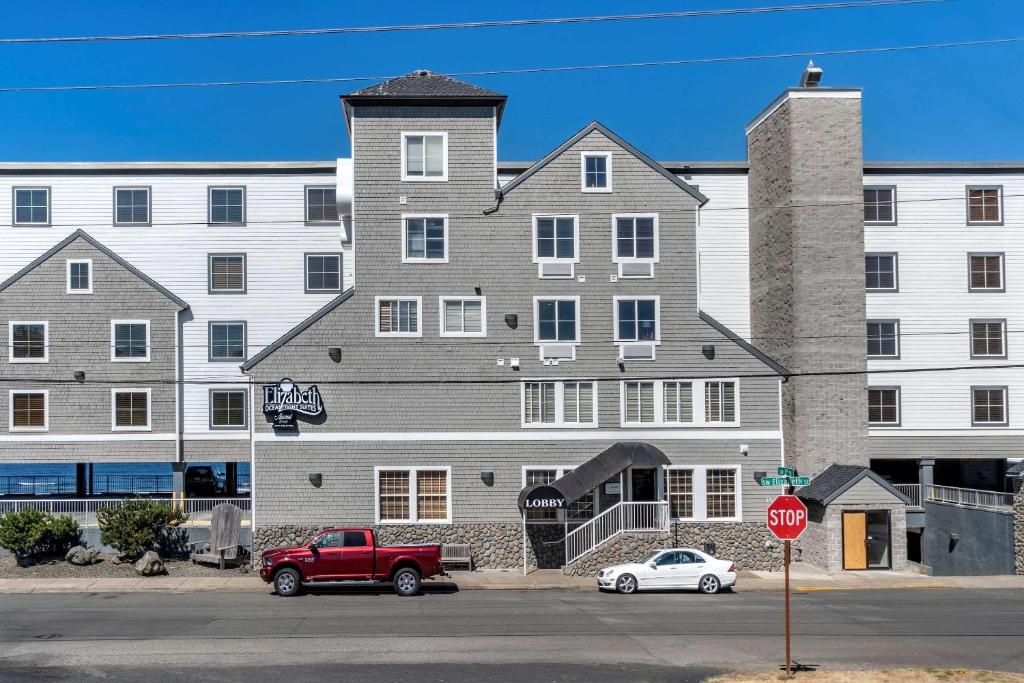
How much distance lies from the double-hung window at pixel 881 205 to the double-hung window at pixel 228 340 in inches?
1009

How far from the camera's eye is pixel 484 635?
21.0 m

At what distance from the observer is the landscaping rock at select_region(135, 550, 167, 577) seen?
30484mm

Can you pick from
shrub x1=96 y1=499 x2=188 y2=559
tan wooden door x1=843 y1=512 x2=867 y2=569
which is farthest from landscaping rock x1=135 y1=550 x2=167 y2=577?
tan wooden door x1=843 y1=512 x2=867 y2=569

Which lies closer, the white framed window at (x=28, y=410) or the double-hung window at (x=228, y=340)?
the white framed window at (x=28, y=410)

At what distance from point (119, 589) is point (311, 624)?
30.3 ft

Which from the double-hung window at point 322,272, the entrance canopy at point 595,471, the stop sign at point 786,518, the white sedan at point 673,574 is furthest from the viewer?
the double-hung window at point 322,272

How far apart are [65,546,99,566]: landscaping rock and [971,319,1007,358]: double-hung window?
1309 inches

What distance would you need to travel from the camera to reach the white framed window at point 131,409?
1594 inches

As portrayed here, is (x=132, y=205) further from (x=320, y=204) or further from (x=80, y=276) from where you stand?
(x=320, y=204)

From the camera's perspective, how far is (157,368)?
40750mm

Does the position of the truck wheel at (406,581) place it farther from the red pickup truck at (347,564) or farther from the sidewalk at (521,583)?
Answer: the sidewalk at (521,583)

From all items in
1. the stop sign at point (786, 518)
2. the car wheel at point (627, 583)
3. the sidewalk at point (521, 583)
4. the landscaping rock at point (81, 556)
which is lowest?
the sidewalk at point (521, 583)

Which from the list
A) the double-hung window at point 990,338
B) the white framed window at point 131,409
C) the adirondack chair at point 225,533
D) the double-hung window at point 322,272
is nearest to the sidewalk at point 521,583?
the adirondack chair at point 225,533

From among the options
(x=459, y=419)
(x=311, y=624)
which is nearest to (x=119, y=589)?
(x=311, y=624)
